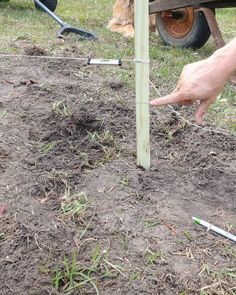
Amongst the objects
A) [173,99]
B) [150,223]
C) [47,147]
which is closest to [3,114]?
[47,147]

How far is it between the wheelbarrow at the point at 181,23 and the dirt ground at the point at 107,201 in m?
2.05

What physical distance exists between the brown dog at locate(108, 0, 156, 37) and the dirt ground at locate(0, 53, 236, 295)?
2958mm

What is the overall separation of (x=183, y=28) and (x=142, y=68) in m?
3.51

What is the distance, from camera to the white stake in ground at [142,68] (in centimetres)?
216

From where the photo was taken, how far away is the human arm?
1.75 meters

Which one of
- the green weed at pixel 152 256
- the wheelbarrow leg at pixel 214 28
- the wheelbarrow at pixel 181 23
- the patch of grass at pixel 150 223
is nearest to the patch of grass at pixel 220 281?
the green weed at pixel 152 256

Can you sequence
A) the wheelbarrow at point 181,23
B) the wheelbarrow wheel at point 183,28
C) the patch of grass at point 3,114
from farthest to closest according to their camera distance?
the wheelbarrow wheel at point 183,28, the wheelbarrow at point 181,23, the patch of grass at point 3,114

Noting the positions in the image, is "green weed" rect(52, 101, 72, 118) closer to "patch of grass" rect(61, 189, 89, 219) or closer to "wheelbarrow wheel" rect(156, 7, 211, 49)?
"patch of grass" rect(61, 189, 89, 219)

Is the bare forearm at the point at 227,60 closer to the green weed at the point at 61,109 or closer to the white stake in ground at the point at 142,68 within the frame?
the white stake in ground at the point at 142,68

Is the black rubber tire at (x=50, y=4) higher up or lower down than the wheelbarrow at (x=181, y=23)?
lower down

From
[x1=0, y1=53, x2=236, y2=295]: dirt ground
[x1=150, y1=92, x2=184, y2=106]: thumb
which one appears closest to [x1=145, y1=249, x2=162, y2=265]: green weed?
[x1=0, y1=53, x2=236, y2=295]: dirt ground

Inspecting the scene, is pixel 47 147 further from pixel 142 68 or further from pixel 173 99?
pixel 173 99

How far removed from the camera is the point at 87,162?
2.50 metres

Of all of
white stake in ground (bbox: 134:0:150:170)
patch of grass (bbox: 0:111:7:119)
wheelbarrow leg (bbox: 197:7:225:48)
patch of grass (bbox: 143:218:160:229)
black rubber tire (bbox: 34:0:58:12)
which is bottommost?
black rubber tire (bbox: 34:0:58:12)
